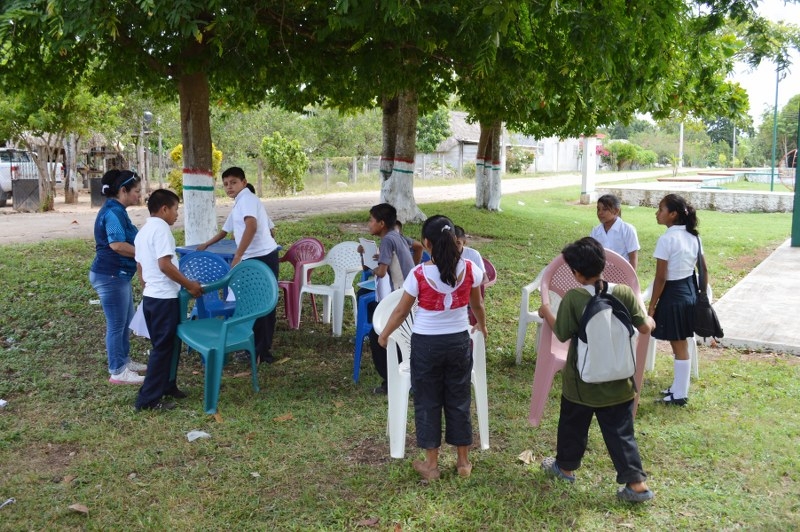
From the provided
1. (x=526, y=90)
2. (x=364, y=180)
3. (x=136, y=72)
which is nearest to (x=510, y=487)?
(x=526, y=90)

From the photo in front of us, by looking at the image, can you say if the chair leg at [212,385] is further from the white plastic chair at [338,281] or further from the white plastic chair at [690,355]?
the white plastic chair at [690,355]

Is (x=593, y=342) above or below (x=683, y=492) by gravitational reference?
above

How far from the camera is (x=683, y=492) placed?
3.80 meters

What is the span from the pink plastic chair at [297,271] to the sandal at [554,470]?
12.0ft

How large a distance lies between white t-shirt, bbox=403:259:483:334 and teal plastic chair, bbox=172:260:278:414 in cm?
168

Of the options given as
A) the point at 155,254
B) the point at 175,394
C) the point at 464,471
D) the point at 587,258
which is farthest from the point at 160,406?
the point at 587,258

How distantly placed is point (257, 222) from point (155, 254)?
1256mm

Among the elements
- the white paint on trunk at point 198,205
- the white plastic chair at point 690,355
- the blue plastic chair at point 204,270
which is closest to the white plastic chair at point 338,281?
the blue plastic chair at point 204,270

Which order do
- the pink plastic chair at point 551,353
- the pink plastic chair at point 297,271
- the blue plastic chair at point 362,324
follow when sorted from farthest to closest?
the pink plastic chair at point 297,271 < the blue plastic chair at point 362,324 < the pink plastic chair at point 551,353

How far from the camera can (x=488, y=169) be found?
17438 millimetres

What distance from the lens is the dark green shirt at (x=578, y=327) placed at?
3594 mm

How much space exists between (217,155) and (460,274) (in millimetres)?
18923

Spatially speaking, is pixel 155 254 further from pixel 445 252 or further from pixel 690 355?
pixel 690 355

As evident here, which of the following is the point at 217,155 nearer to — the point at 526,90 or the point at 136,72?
the point at 136,72
